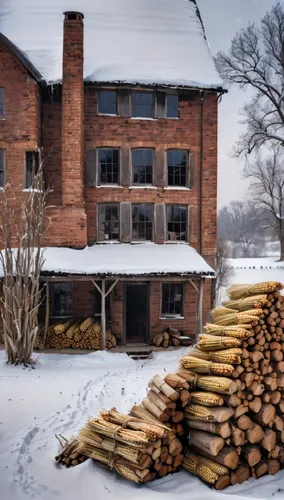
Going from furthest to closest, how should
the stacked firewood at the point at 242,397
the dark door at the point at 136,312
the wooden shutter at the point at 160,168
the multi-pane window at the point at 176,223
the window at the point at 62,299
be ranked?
Result: the multi-pane window at the point at 176,223 < the wooden shutter at the point at 160,168 < the dark door at the point at 136,312 < the window at the point at 62,299 < the stacked firewood at the point at 242,397

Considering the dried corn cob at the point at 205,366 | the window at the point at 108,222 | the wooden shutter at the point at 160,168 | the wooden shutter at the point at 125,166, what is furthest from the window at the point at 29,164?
the dried corn cob at the point at 205,366

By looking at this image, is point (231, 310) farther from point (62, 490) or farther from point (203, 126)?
point (203, 126)

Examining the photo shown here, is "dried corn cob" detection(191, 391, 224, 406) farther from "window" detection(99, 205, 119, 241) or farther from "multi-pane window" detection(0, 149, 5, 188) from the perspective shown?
"multi-pane window" detection(0, 149, 5, 188)

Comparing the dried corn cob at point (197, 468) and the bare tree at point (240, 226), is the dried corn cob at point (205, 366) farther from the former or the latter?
the bare tree at point (240, 226)

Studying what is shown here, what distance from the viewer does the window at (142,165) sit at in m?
17.6

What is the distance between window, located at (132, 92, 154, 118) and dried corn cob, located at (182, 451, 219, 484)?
14577 millimetres

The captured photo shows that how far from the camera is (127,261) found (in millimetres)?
15500

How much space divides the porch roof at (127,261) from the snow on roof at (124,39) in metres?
7.32

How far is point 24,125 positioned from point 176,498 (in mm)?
14653

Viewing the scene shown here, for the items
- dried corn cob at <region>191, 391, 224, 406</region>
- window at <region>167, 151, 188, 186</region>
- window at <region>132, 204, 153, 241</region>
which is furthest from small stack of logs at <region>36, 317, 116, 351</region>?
dried corn cob at <region>191, 391, 224, 406</region>

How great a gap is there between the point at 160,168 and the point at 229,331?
11.9m

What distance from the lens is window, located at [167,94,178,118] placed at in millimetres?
17572

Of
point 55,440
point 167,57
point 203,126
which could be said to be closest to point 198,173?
point 203,126

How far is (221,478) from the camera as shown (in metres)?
5.92
